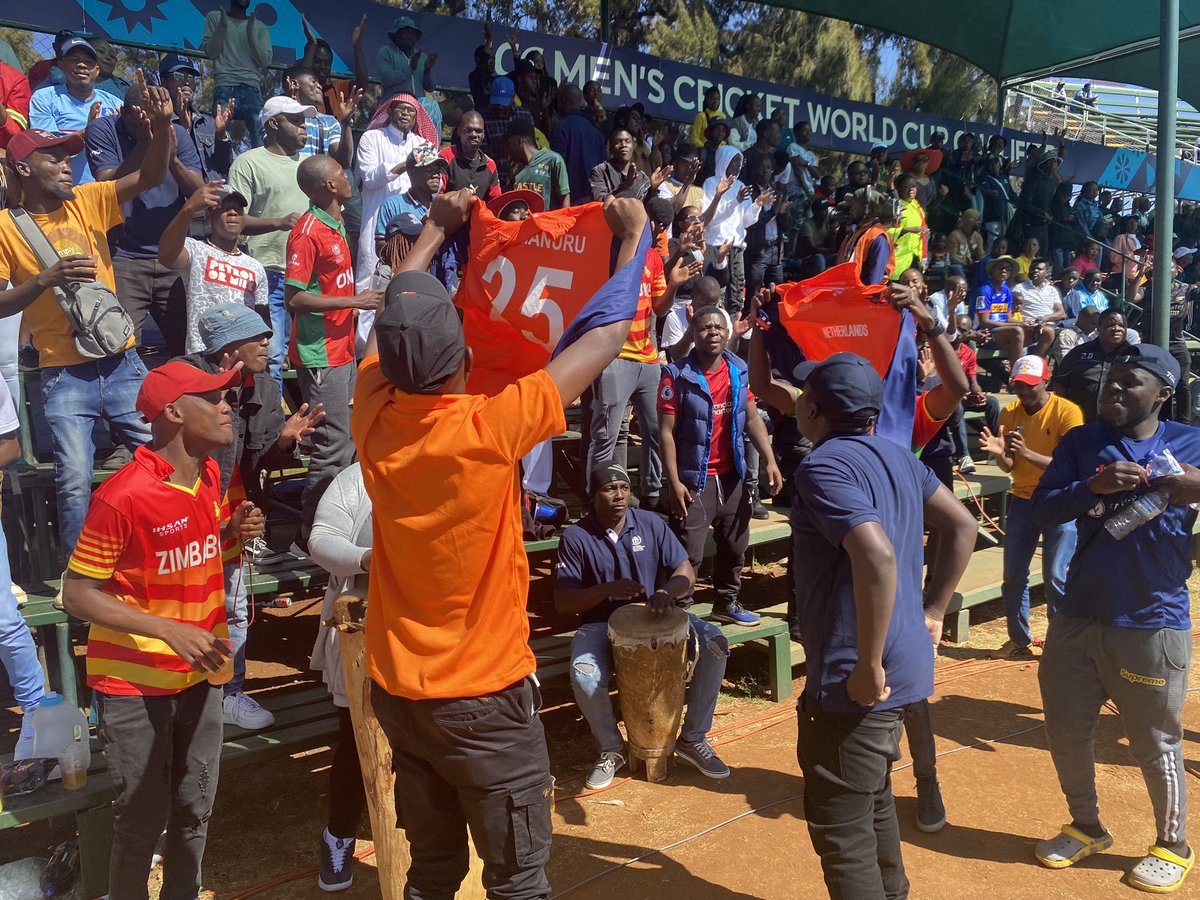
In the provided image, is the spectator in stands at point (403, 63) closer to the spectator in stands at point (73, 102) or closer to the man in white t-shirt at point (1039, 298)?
the spectator in stands at point (73, 102)

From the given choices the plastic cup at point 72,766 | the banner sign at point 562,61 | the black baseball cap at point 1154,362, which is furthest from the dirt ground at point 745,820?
the banner sign at point 562,61

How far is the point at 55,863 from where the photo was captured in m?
4.46

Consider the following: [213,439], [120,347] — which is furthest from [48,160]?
[213,439]

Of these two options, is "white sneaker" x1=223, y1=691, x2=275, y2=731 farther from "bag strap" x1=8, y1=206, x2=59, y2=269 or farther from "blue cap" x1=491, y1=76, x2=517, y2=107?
"blue cap" x1=491, y1=76, x2=517, y2=107

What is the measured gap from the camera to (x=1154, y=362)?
4.38m

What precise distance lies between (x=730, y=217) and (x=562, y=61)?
10.5 ft

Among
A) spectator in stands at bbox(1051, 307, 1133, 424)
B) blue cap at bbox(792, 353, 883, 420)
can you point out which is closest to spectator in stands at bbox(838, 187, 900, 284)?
spectator in stands at bbox(1051, 307, 1133, 424)

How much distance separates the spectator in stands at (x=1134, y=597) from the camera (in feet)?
14.2

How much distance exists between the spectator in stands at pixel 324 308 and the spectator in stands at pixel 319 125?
1527 mm

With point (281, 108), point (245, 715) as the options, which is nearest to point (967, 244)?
point (281, 108)

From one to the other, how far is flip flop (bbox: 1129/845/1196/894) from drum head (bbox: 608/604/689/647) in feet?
7.67

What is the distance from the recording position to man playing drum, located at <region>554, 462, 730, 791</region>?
560 cm

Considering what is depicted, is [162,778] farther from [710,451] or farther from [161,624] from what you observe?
[710,451]

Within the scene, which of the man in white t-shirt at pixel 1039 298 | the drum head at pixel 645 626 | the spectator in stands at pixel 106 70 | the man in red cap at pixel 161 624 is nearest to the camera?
the man in red cap at pixel 161 624
